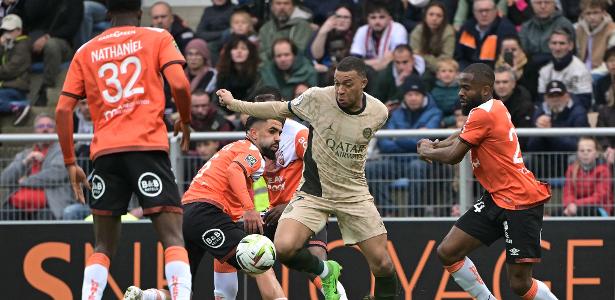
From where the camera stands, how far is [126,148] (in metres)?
9.05

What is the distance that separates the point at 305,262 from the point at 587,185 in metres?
3.86

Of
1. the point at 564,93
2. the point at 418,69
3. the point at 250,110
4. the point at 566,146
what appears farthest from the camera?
the point at 418,69

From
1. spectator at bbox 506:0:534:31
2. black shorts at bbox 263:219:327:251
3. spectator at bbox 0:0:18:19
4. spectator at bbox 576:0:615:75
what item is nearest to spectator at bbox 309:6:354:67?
spectator at bbox 506:0:534:31

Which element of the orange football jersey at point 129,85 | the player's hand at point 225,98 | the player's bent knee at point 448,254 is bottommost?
the player's bent knee at point 448,254

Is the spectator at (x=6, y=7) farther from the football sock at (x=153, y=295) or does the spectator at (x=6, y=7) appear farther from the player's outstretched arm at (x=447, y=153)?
the player's outstretched arm at (x=447, y=153)

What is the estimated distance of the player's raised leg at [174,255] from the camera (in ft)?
29.8

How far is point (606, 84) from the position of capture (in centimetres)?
1478

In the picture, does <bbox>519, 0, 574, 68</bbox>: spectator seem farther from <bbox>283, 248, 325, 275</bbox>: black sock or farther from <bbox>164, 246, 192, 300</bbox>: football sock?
<bbox>164, 246, 192, 300</bbox>: football sock

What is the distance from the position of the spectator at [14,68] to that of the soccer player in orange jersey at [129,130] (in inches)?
286

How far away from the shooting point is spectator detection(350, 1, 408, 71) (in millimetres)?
15594

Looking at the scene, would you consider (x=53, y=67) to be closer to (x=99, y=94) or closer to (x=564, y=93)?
(x=564, y=93)

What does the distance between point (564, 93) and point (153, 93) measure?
6.35 m

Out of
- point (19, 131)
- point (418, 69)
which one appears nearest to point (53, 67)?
point (19, 131)

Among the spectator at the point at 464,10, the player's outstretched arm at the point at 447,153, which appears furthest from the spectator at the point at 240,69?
the player's outstretched arm at the point at 447,153
